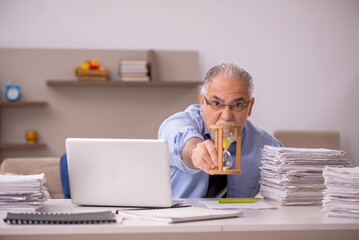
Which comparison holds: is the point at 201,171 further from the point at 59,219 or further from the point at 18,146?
the point at 18,146

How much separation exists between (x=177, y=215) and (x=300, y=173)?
705mm

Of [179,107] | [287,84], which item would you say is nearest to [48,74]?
[179,107]

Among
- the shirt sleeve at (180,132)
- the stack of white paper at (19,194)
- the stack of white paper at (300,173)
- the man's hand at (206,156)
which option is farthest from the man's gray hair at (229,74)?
the stack of white paper at (19,194)

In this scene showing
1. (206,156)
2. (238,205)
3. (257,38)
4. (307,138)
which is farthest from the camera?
(257,38)

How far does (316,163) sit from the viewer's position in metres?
1.96

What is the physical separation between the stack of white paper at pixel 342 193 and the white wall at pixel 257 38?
10.9ft

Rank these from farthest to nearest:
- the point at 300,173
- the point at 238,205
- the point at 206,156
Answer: the point at 300,173 → the point at 238,205 → the point at 206,156

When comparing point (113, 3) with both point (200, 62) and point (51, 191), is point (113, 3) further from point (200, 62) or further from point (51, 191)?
point (51, 191)

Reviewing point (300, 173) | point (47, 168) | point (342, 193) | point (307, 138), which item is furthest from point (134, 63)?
point (342, 193)

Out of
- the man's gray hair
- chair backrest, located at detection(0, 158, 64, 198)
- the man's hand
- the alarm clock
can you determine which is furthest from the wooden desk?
the alarm clock

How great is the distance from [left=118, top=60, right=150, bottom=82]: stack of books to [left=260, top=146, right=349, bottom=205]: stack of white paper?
9.08 ft

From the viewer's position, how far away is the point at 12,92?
458cm

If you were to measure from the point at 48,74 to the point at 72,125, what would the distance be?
53cm

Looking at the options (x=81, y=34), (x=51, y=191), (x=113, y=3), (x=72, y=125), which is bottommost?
(x=51, y=191)
